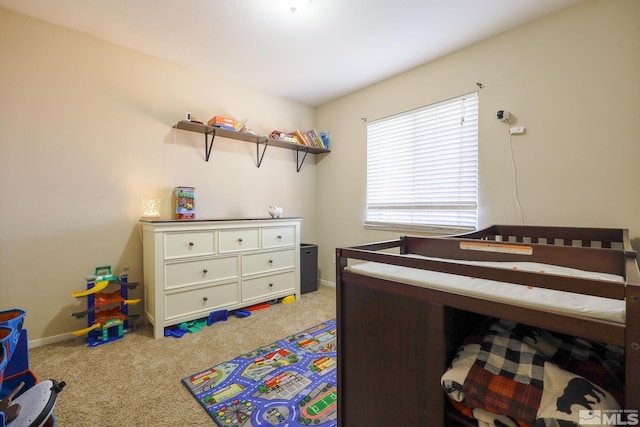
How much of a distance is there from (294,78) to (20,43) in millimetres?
2104

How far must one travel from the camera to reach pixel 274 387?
1533mm

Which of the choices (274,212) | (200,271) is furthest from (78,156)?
(274,212)

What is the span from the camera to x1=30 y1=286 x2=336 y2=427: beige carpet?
1.33 m

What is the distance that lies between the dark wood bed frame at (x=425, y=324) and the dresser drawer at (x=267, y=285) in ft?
5.75

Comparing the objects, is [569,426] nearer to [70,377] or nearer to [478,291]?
[478,291]

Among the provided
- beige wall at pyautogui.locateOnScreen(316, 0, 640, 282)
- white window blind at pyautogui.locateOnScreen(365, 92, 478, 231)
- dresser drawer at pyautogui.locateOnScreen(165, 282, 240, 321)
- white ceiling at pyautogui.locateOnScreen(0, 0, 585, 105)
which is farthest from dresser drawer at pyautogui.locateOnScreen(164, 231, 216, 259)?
beige wall at pyautogui.locateOnScreen(316, 0, 640, 282)

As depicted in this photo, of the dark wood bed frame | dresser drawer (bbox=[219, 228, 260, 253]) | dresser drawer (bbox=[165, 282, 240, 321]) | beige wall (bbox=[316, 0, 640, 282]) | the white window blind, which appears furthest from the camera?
dresser drawer (bbox=[219, 228, 260, 253])

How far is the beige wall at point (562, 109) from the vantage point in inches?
67.2

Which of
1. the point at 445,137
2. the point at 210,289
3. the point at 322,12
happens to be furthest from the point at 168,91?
the point at 445,137

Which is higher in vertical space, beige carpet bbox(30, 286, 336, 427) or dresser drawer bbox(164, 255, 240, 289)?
Result: dresser drawer bbox(164, 255, 240, 289)

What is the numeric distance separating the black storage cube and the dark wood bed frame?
2063 millimetres

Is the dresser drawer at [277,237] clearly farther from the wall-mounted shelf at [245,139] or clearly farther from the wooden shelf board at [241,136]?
the wooden shelf board at [241,136]

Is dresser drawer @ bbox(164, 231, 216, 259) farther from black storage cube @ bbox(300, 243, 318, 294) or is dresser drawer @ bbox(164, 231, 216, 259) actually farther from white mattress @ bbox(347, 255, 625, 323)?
white mattress @ bbox(347, 255, 625, 323)

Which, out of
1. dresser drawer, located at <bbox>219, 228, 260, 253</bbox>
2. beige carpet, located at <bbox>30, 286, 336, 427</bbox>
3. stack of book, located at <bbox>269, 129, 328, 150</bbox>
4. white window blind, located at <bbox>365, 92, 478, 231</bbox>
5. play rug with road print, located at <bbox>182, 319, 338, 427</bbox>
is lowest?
play rug with road print, located at <bbox>182, 319, 338, 427</bbox>
